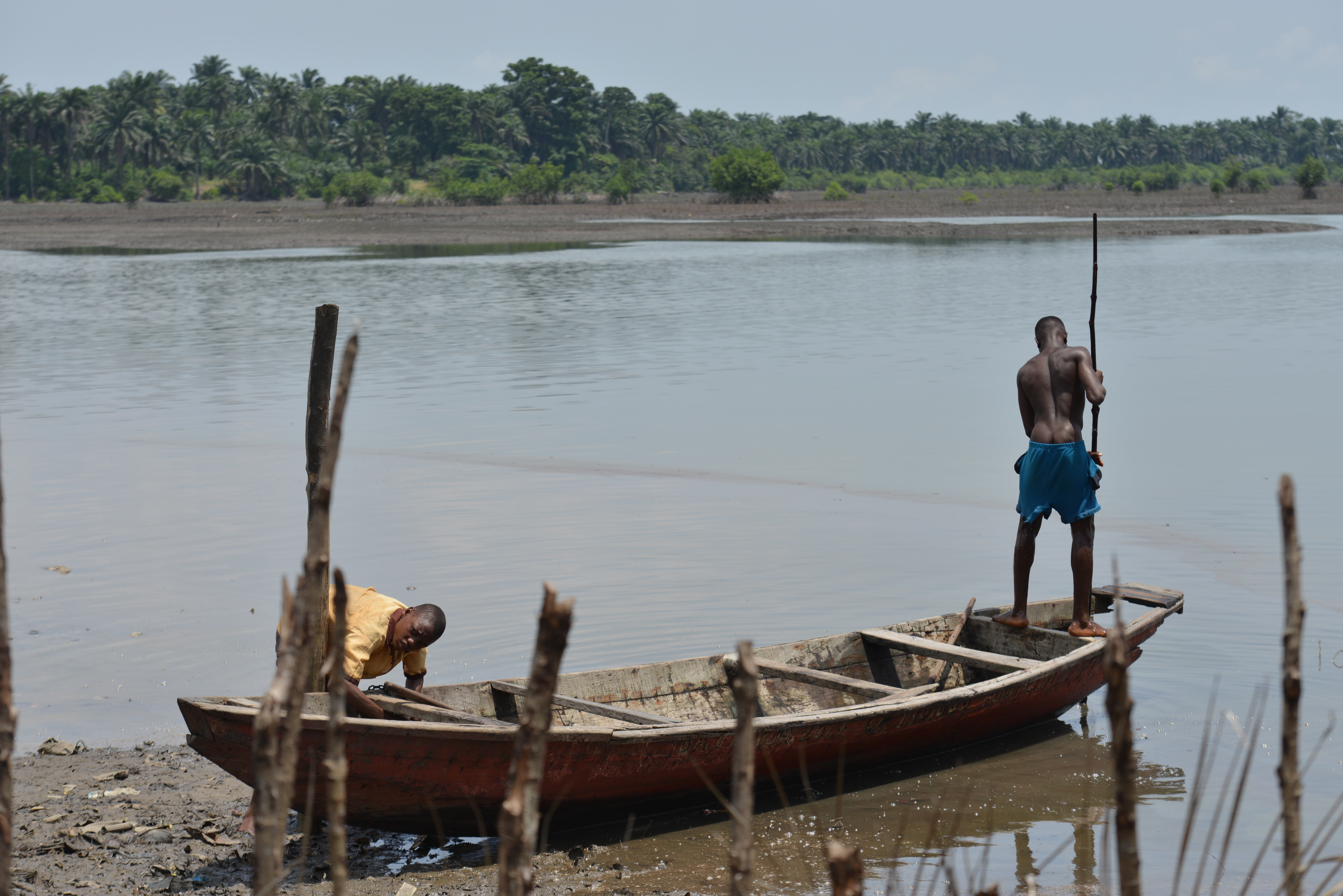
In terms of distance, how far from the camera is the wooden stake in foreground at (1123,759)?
1694 mm

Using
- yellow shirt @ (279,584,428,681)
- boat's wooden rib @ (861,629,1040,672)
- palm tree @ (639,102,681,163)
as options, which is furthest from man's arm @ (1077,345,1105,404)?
palm tree @ (639,102,681,163)

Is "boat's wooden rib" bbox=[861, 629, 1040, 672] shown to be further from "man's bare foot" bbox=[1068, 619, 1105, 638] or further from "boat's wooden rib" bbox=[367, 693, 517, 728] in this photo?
"boat's wooden rib" bbox=[367, 693, 517, 728]

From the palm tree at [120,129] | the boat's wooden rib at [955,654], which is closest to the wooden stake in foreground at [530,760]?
the boat's wooden rib at [955,654]

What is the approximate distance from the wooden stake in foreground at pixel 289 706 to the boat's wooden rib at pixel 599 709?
315 cm

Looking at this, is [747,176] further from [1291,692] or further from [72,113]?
[1291,692]

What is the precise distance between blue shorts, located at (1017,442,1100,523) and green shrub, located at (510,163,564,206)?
6683cm

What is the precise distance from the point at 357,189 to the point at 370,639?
6783 centimetres

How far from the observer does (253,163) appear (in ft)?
248

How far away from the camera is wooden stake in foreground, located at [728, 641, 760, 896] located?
1810 mm

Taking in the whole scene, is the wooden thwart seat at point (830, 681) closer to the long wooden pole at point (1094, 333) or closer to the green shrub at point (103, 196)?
the long wooden pole at point (1094, 333)

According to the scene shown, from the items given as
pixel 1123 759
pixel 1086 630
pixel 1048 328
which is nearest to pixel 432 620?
pixel 1086 630

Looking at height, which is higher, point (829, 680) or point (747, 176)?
point (747, 176)

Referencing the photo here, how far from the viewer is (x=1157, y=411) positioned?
48.0 feet

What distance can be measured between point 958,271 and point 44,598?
3045 centimetres
